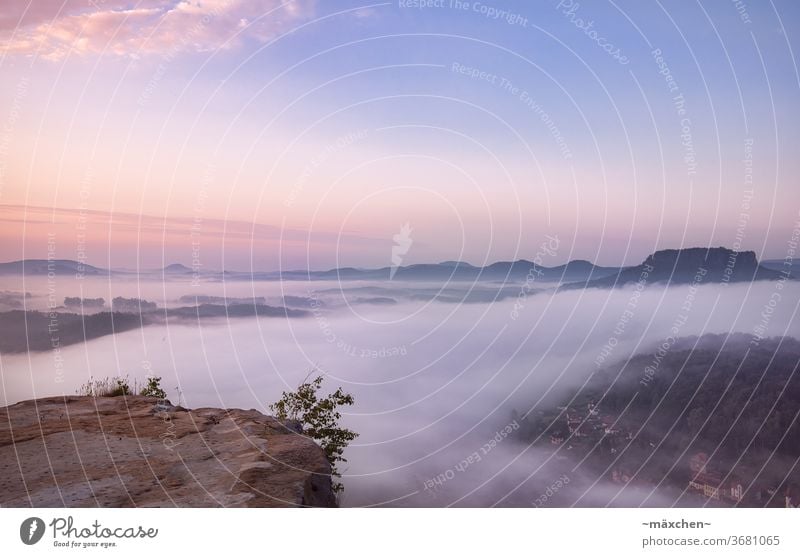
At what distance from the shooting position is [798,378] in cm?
1441

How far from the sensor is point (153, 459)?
885 cm

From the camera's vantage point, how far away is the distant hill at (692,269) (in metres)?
14.0

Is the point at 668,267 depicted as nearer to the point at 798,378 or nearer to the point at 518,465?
the point at 798,378

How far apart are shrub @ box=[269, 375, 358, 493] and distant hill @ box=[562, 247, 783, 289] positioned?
24.9 feet

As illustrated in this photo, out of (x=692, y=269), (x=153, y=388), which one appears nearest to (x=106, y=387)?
(x=153, y=388)

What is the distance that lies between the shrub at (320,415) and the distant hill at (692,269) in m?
7.59

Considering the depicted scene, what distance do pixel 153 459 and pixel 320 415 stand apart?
4.08m
